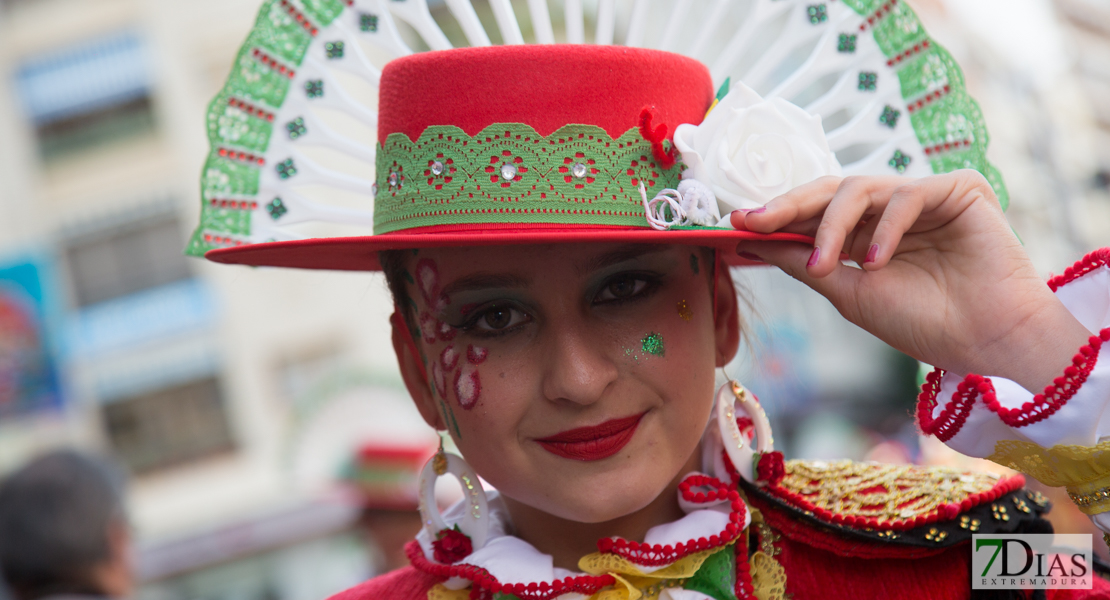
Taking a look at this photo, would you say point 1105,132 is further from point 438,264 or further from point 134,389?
point 438,264

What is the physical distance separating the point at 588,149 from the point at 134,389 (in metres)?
14.9

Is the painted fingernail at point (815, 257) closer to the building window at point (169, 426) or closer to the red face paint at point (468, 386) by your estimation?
the red face paint at point (468, 386)

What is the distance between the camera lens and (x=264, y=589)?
9.84 m

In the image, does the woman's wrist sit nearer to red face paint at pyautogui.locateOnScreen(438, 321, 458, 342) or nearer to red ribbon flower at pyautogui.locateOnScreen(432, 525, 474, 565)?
red face paint at pyautogui.locateOnScreen(438, 321, 458, 342)

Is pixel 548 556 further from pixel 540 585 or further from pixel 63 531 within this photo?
pixel 63 531

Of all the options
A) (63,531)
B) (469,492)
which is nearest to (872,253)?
(469,492)

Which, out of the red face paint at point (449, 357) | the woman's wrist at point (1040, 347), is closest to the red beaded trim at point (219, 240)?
the red face paint at point (449, 357)

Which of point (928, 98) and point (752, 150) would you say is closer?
point (752, 150)

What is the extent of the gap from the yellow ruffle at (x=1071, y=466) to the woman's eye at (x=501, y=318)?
33.0 inches

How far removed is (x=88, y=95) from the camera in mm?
15266

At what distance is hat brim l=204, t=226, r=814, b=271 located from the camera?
1.50 metres

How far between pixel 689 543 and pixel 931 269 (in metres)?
0.65

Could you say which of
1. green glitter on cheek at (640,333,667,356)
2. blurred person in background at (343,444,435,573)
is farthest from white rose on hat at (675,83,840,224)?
blurred person in background at (343,444,435,573)

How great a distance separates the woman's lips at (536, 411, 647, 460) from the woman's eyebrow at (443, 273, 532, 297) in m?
0.27
